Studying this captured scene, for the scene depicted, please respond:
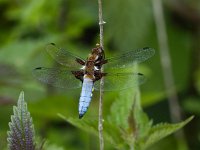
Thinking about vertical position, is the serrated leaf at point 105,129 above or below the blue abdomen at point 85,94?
below

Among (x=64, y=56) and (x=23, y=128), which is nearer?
(x=23, y=128)

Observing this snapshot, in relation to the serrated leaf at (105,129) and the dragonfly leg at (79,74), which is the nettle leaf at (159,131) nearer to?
the serrated leaf at (105,129)

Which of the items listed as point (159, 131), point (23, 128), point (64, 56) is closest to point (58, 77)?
point (64, 56)

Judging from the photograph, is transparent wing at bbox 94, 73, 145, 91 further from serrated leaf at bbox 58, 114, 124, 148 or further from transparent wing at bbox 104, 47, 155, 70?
serrated leaf at bbox 58, 114, 124, 148

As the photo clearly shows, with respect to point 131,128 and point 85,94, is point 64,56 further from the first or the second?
point 131,128

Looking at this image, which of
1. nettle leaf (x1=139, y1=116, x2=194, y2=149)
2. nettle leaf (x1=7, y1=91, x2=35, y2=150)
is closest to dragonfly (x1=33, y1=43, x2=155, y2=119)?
nettle leaf (x1=139, y1=116, x2=194, y2=149)

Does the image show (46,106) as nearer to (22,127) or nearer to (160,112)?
(160,112)

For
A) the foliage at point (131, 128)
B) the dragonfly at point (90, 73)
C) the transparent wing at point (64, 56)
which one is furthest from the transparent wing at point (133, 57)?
the foliage at point (131, 128)
